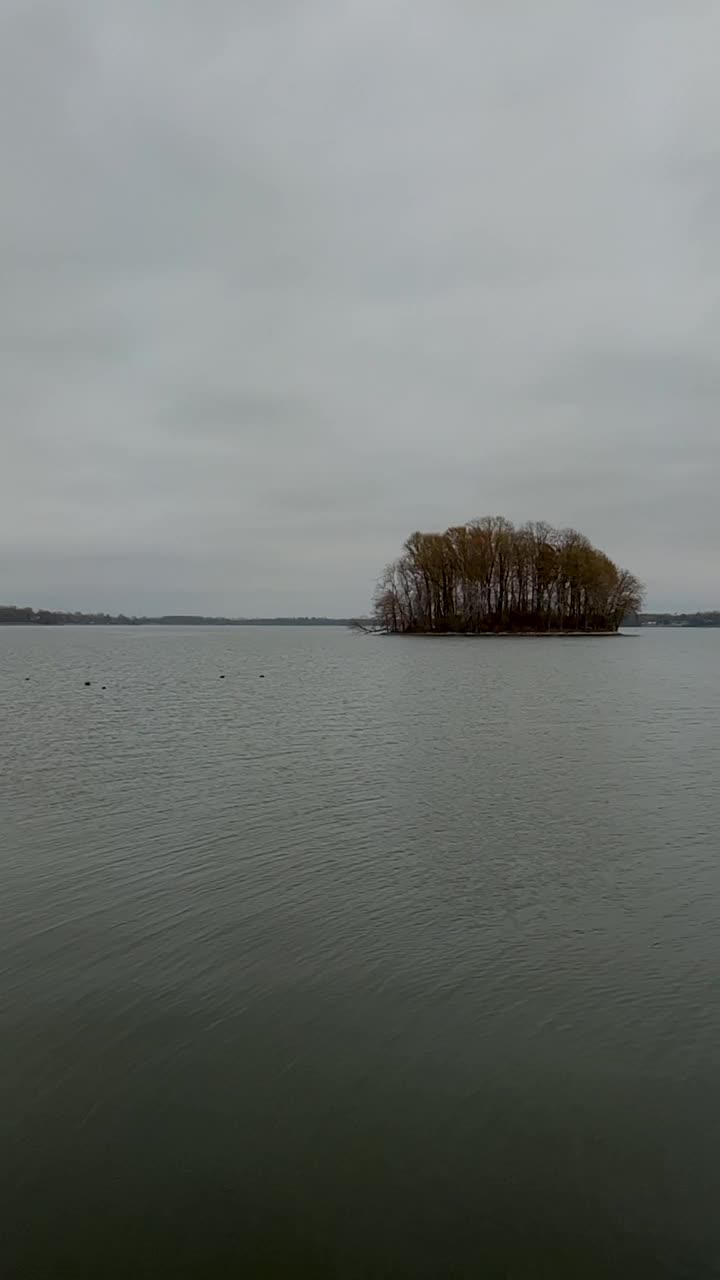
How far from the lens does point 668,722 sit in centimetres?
2569

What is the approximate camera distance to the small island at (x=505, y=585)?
106000 mm

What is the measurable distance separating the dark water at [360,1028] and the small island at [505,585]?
9189cm

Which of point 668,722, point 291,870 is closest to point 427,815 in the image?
point 291,870

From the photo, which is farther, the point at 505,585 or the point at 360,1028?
the point at 505,585

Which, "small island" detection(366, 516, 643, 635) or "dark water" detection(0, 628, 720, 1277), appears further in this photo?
"small island" detection(366, 516, 643, 635)

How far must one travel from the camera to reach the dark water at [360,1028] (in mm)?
4441

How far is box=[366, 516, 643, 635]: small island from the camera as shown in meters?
106

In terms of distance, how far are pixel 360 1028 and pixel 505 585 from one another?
107 m

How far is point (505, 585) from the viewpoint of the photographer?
110062 mm

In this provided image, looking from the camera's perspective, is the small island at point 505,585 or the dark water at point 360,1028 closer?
the dark water at point 360,1028

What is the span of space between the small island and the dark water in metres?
91.9

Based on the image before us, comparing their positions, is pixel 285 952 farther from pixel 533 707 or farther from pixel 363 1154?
pixel 533 707

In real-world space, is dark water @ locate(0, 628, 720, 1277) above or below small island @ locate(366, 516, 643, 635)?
below

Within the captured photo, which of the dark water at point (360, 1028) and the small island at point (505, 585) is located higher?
the small island at point (505, 585)
